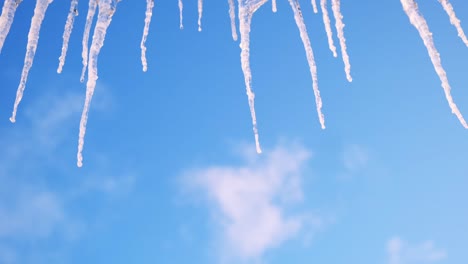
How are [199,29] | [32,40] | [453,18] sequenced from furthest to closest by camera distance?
[199,29]
[32,40]
[453,18]

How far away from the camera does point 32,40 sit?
2.38m

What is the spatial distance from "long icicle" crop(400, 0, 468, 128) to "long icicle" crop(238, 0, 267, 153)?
62 centimetres

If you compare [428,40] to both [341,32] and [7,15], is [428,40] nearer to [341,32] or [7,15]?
[341,32]

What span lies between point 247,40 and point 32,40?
99 centimetres

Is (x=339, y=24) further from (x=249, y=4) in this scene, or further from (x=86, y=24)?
(x=86, y=24)

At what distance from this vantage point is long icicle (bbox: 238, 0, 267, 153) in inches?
92.1

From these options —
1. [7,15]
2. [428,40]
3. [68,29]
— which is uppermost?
[68,29]

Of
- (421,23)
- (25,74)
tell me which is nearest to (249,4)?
(421,23)

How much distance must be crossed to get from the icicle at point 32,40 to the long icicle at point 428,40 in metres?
1.56

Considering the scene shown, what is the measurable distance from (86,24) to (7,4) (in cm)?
36

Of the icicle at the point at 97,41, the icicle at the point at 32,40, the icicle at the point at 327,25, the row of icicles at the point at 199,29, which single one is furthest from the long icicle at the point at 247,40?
the icicle at the point at 32,40

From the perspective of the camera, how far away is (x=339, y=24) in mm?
2373

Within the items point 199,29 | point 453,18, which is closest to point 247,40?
point 199,29

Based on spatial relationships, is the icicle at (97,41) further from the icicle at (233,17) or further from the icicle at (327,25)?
the icicle at (327,25)
